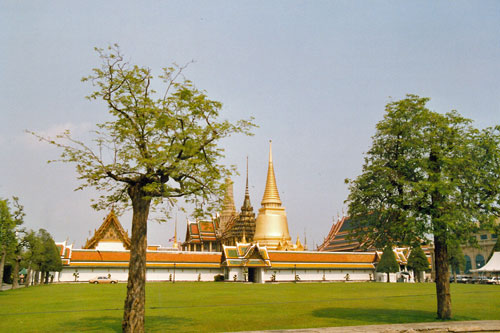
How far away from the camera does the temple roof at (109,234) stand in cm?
6931

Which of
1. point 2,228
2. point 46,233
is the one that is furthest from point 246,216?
point 2,228

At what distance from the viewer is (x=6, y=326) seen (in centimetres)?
1570

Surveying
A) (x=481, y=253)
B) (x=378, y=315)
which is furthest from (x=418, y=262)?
(x=378, y=315)

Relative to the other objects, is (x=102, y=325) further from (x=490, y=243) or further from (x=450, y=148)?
(x=490, y=243)

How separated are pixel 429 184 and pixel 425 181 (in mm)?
359

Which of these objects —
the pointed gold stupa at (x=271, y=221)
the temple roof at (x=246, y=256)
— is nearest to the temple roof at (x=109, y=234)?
the temple roof at (x=246, y=256)

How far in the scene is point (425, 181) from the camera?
16.8m

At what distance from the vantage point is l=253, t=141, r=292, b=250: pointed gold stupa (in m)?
88.9

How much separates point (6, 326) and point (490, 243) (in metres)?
92.1

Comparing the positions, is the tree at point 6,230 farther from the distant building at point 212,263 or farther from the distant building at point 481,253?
the distant building at point 481,253

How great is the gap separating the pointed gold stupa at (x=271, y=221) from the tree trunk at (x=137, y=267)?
7354 cm

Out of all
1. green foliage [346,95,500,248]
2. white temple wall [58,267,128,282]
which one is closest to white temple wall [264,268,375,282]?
white temple wall [58,267,128,282]

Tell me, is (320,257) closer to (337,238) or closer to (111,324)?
(337,238)

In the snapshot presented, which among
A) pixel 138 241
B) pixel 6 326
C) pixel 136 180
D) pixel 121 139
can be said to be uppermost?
pixel 121 139
